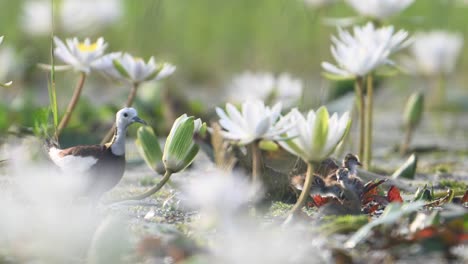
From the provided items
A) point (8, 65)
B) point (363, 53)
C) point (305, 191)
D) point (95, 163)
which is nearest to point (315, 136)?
point (305, 191)

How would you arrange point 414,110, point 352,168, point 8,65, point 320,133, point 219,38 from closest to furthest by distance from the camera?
1. point 320,133
2. point 352,168
3. point 414,110
4. point 8,65
5. point 219,38

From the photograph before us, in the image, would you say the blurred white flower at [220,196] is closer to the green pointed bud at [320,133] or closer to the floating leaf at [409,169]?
the green pointed bud at [320,133]

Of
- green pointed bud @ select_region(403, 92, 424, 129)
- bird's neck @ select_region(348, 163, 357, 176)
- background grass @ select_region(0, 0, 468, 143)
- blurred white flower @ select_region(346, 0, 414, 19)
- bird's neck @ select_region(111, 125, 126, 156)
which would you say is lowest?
background grass @ select_region(0, 0, 468, 143)

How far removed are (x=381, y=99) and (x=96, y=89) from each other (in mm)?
1617

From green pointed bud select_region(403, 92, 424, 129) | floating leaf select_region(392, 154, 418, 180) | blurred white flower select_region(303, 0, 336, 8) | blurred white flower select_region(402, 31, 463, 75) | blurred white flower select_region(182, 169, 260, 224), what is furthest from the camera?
blurred white flower select_region(402, 31, 463, 75)

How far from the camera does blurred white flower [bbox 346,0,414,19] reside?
2.45 meters

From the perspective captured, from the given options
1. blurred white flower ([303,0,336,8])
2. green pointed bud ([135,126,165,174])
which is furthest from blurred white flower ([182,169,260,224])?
blurred white flower ([303,0,336,8])

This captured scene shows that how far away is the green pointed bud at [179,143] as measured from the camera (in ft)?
5.62

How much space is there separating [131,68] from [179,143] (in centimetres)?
36

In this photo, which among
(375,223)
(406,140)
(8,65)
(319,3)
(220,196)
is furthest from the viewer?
(319,3)

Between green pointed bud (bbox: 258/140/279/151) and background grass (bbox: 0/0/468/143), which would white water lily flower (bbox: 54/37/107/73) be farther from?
background grass (bbox: 0/0/468/143)

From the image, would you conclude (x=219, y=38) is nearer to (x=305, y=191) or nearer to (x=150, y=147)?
(x=150, y=147)

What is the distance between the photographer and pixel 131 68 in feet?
6.56

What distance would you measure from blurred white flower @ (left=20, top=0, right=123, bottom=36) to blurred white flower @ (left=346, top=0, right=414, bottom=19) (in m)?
1.76
